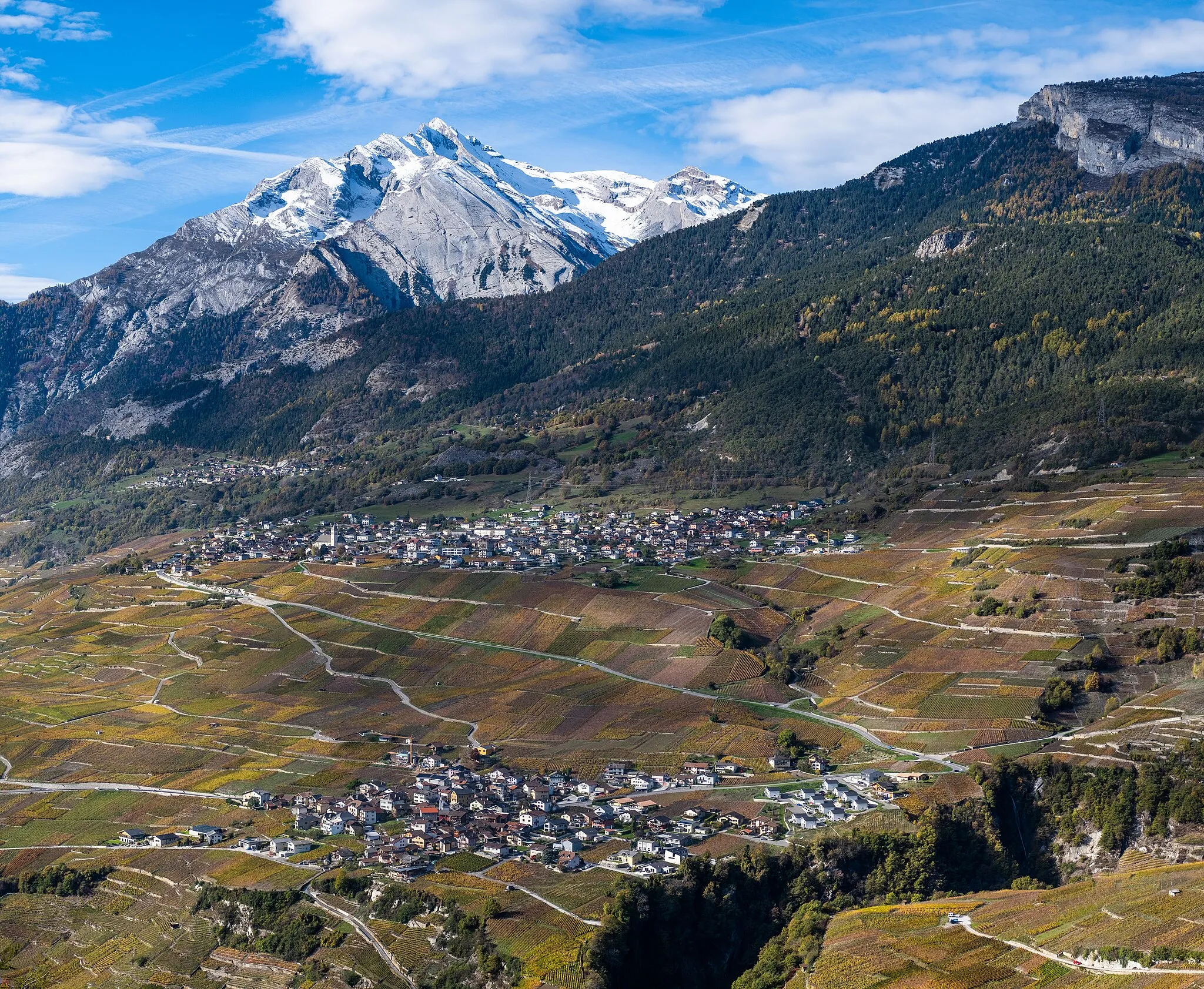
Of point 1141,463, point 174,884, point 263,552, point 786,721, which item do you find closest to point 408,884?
point 174,884

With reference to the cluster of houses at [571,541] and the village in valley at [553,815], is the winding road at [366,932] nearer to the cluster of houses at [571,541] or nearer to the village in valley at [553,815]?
the village in valley at [553,815]

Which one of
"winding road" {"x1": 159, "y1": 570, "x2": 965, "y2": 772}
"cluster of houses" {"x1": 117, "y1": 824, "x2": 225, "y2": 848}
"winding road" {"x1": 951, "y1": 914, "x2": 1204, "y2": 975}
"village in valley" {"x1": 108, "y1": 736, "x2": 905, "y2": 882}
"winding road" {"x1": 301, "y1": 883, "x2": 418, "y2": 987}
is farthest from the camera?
"winding road" {"x1": 159, "y1": 570, "x2": 965, "y2": 772}

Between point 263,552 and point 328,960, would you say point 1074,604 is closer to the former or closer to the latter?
point 328,960

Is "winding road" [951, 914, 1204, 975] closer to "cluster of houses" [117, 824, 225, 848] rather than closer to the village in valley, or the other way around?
the village in valley

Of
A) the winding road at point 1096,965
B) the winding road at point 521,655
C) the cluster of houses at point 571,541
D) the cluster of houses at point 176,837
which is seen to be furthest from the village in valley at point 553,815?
the cluster of houses at point 571,541

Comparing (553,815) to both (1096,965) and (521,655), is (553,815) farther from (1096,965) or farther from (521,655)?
(521,655)

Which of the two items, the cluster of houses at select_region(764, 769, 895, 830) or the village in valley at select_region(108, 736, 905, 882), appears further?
the cluster of houses at select_region(764, 769, 895, 830)

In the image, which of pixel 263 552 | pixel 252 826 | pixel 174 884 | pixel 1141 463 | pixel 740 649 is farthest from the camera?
pixel 263 552

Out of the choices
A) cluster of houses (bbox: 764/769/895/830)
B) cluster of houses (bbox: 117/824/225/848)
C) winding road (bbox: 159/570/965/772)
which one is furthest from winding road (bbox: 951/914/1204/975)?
cluster of houses (bbox: 117/824/225/848)
